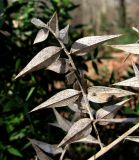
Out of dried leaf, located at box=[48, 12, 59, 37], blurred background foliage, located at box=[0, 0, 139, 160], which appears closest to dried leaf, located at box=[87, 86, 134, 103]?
dried leaf, located at box=[48, 12, 59, 37]

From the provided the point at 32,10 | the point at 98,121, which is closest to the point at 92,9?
the point at 32,10

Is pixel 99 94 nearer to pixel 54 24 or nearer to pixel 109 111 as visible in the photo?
pixel 109 111

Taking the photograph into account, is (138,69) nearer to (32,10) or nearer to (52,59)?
(52,59)

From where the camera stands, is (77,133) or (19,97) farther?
(19,97)

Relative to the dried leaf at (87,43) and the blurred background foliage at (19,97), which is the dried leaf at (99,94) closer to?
the dried leaf at (87,43)

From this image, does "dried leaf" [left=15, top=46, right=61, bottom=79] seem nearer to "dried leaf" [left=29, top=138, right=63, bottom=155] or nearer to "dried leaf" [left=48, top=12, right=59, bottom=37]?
"dried leaf" [left=48, top=12, right=59, bottom=37]

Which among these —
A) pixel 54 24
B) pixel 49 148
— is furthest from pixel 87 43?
pixel 49 148
